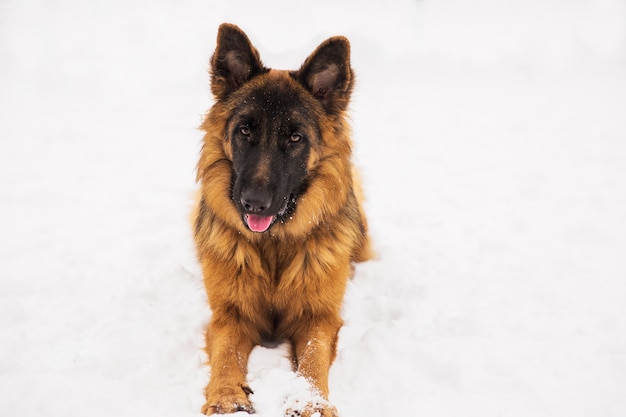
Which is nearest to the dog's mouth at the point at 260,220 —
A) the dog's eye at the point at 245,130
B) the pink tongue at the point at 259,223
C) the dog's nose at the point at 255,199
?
the pink tongue at the point at 259,223

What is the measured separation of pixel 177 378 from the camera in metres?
3.31

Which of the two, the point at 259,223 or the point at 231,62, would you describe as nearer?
the point at 259,223

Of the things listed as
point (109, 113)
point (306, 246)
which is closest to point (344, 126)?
point (306, 246)

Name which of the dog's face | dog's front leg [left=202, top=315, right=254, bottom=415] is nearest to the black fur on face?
the dog's face

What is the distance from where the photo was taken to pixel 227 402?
9.52 ft

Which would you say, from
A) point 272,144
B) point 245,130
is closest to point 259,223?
point 272,144

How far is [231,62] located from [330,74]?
2.53 ft

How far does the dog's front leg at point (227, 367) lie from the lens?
2.92 m

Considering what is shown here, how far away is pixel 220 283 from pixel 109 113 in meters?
7.31

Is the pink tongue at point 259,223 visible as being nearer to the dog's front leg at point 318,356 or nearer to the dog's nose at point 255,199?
the dog's nose at point 255,199

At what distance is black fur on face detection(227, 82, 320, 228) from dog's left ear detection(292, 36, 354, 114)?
16 cm

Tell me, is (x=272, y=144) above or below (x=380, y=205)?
above

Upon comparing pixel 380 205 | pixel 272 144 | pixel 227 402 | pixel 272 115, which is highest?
pixel 272 115

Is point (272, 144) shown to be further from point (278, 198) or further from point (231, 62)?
point (231, 62)
